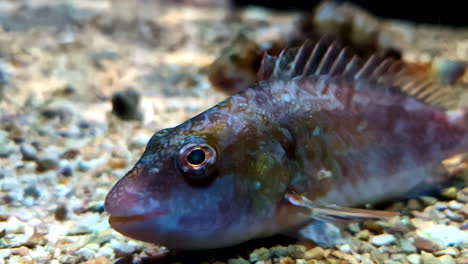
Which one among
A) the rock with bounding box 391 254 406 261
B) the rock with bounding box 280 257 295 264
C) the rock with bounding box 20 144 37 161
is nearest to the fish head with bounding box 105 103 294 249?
the rock with bounding box 280 257 295 264

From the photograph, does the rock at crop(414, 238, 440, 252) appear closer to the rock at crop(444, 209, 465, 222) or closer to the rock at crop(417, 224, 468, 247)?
the rock at crop(417, 224, 468, 247)

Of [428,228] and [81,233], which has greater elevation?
[81,233]

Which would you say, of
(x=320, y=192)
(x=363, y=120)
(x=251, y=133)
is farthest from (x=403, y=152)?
(x=251, y=133)


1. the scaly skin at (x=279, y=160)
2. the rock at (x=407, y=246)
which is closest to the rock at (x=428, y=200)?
the scaly skin at (x=279, y=160)

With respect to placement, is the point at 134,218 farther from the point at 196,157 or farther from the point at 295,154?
the point at 295,154

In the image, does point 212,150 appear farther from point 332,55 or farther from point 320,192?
point 332,55

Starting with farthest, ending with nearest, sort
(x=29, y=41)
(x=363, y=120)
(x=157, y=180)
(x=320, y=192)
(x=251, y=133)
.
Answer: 1. (x=29, y=41)
2. (x=363, y=120)
3. (x=320, y=192)
4. (x=251, y=133)
5. (x=157, y=180)
